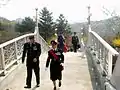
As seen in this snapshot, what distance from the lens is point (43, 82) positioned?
920cm

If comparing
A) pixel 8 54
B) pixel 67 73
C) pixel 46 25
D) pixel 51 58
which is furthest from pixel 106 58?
pixel 46 25

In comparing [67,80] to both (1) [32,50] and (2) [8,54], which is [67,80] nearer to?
(1) [32,50]

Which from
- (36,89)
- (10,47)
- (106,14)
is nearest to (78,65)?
(10,47)

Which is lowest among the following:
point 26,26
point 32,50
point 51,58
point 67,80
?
point 67,80

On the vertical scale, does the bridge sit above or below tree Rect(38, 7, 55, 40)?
below

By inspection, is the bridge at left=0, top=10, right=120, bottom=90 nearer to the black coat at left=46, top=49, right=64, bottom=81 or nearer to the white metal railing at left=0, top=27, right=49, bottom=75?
the white metal railing at left=0, top=27, right=49, bottom=75

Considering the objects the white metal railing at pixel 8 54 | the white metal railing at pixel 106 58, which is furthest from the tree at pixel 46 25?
the white metal railing at pixel 106 58

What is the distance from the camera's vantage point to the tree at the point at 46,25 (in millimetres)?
51312

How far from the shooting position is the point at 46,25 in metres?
52.7

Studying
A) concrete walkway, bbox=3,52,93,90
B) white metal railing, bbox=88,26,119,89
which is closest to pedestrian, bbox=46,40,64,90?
concrete walkway, bbox=3,52,93,90

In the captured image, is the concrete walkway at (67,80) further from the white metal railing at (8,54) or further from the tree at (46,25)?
the tree at (46,25)

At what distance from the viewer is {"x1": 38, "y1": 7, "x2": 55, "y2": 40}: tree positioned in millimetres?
51312

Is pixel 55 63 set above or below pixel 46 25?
below

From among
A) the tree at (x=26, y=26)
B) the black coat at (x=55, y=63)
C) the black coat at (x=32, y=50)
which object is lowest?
the black coat at (x=55, y=63)
